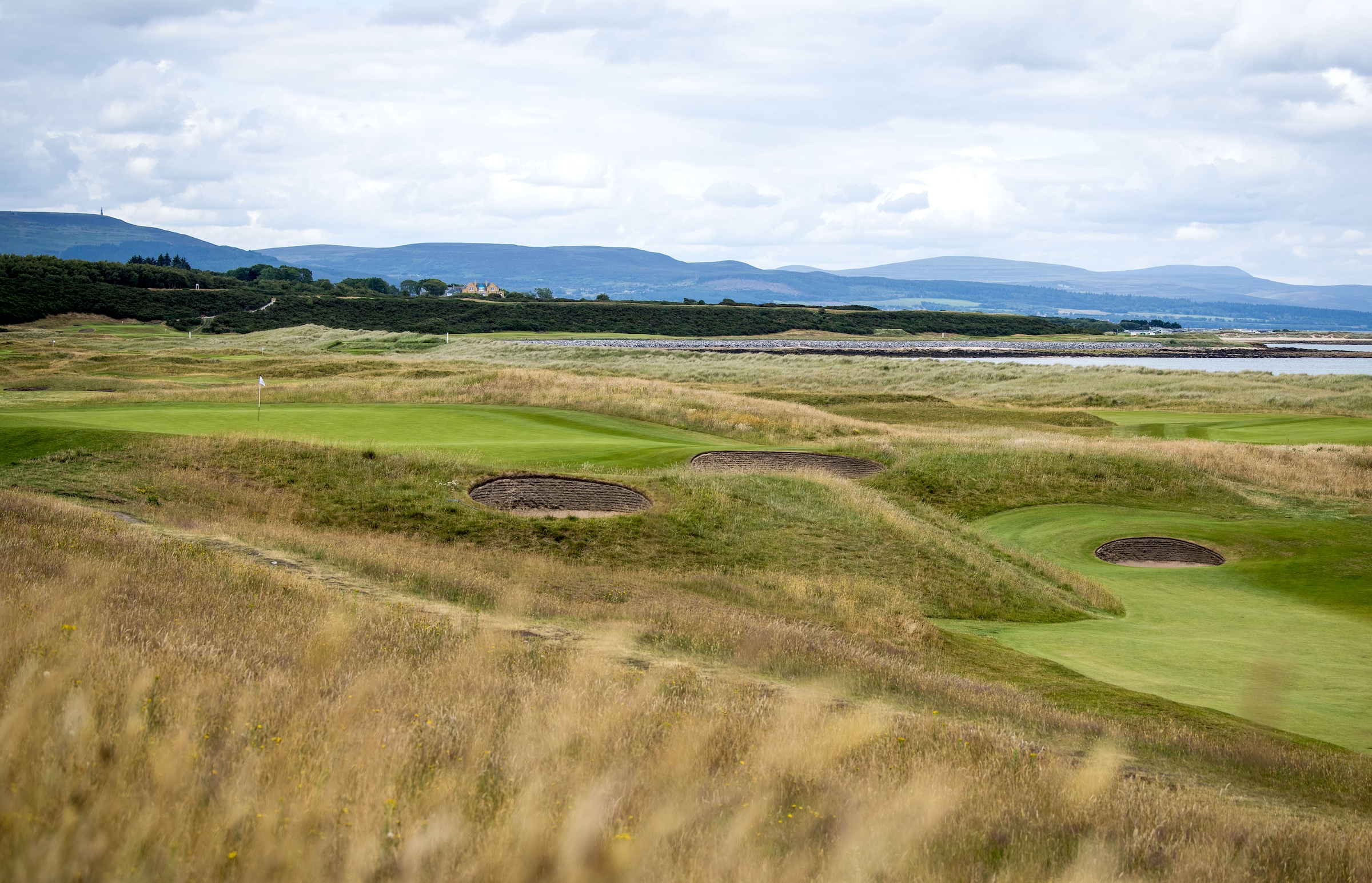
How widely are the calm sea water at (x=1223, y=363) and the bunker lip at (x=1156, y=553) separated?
87883mm

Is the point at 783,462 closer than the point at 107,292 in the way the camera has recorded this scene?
Yes

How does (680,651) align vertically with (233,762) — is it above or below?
below

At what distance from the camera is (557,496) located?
21406mm

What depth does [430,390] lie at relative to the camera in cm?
4012

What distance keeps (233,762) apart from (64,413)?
86.2 ft

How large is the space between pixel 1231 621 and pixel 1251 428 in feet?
105

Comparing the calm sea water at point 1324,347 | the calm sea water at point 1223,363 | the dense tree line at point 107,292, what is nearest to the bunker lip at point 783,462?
the calm sea water at point 1223,363

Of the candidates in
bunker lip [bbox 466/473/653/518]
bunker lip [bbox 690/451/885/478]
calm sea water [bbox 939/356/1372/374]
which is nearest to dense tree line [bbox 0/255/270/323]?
calm sea water [bbox 939/356/1372/374]

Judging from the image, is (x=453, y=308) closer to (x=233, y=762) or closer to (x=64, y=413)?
(x=64, y=413)

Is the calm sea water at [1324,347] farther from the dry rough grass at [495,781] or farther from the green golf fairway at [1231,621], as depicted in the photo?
the dry rough grass at [495,781]

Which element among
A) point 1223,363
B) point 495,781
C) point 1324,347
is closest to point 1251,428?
point 495,781

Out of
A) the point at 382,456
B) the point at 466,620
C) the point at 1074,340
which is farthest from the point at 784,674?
the point at 1074,340

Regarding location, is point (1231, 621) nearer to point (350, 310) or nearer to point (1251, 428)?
point (1251, 428)

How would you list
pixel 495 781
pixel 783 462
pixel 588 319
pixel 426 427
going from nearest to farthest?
pixel 495 781 → pixel 783 462 → pixel 426 427 → pixel 588 319
